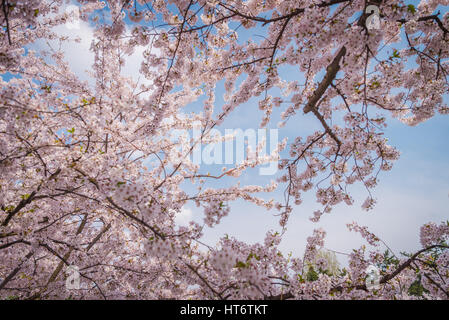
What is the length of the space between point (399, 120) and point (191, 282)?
6.58 metres

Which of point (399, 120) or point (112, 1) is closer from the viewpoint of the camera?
point (112, 1)

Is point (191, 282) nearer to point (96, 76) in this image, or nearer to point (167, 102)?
point (167, 102)

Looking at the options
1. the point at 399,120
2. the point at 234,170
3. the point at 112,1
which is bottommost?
the point at 234,170

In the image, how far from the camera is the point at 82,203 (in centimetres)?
432

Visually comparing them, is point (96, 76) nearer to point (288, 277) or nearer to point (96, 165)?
point (96, 165)

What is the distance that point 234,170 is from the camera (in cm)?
680
